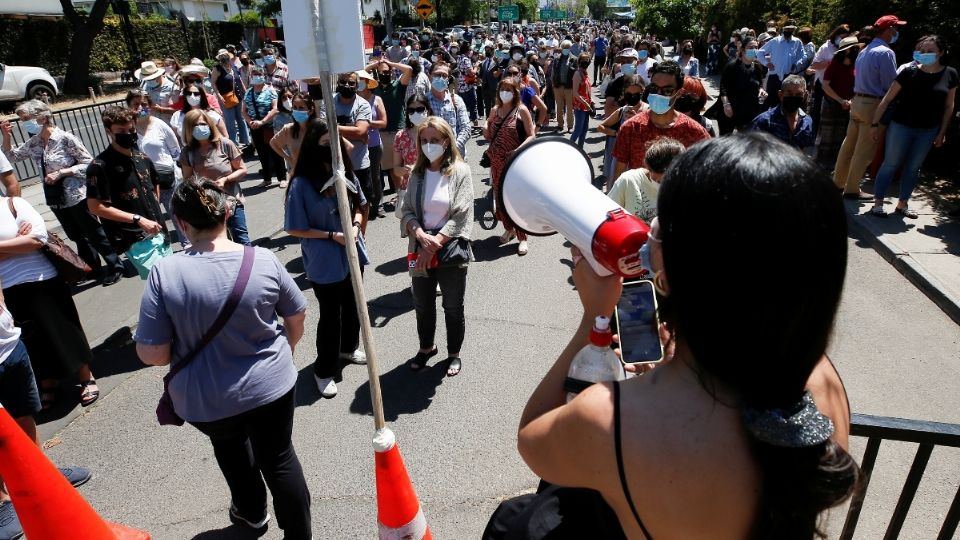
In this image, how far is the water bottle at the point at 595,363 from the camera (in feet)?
4.21

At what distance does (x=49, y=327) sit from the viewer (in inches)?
153

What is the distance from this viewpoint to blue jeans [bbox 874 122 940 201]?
605cm

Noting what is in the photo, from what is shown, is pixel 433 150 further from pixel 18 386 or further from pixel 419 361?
pixel 18 386

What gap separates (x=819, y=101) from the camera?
31.2 feet

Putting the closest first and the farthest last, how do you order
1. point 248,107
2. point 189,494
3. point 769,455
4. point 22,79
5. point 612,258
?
point 769,455 < point 612,258 < point 189,494 < point 248,107 < point 22,79

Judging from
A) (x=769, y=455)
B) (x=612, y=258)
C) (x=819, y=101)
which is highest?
(x=612, y=258)

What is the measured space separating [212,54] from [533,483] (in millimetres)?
37202

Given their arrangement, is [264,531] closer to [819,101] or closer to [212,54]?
[819,101]

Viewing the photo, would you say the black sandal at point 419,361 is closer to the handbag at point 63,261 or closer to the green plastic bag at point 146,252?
the green plastic bag at point 146,252

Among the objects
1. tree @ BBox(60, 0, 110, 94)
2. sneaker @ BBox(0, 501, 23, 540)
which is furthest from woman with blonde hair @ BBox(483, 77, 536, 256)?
tree @ BBox(60, 0, 110, 94)

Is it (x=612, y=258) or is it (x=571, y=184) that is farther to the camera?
(x=571, y=184)

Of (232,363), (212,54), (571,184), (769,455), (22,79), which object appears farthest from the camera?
(212,54)

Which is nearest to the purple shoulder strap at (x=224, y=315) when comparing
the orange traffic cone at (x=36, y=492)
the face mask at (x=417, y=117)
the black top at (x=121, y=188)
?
the orange traffic cone at (x=36, y=492)

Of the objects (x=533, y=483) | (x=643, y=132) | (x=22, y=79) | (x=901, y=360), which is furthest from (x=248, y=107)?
(x=22, y=79)
